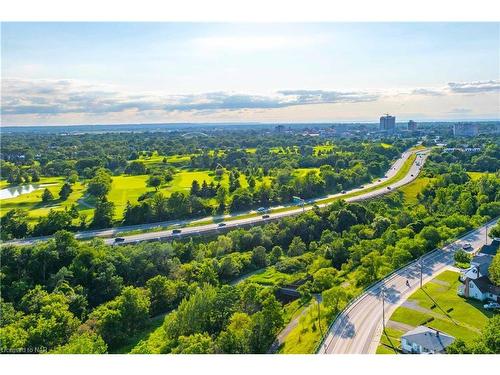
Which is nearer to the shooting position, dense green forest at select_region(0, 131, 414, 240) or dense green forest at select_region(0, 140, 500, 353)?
dense green forest at select_region(0, 140, 500, 353)

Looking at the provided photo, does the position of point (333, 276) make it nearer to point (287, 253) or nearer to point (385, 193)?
point (287, 253)

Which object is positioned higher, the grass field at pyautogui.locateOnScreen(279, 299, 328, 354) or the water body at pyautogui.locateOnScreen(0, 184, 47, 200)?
the water body at pyautogui.locateOnScreen(0, 184, 47, 200)

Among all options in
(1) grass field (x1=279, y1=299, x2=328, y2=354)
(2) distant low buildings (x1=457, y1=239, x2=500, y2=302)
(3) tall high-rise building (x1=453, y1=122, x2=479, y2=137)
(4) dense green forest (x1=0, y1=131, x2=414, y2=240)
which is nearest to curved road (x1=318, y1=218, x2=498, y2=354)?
(1) grass field (x1=279, y1=299, x2=328, y2=354)

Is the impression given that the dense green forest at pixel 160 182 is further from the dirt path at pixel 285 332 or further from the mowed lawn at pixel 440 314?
the mowed lawn at pixel 440 314

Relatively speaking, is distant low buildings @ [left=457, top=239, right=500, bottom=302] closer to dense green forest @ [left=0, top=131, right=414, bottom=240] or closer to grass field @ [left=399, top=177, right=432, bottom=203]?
dense green forest @ [left=0, top=131, right=414, bottom=240]

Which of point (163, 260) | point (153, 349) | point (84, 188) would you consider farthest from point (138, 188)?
point (153, 349)

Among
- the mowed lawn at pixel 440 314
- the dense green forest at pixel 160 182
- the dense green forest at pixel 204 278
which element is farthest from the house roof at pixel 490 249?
the dense green forest at pixel 160 182

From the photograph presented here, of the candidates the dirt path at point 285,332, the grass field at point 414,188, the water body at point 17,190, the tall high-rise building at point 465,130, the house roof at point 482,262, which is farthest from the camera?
the tall high-rise building at point 465,130
